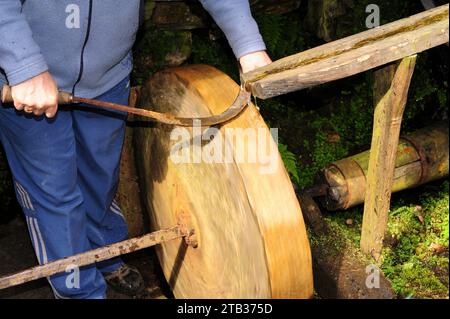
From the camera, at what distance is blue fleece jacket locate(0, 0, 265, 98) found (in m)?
2.81

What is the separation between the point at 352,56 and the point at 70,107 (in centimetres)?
153

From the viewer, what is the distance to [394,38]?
9.49 ft

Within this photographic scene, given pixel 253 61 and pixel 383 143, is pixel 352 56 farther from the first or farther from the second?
pixel 383 143

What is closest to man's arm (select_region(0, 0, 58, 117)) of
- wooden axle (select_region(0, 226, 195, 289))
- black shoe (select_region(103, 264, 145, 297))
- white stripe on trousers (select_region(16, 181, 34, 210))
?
wooden axle (select_region(0, 226, 195, 289))

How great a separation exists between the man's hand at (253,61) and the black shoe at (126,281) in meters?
2.02

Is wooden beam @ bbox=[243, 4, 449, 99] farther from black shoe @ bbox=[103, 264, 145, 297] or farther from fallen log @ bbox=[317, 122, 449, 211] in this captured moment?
black shoe @ bbox=[103, 264, 145, 297]

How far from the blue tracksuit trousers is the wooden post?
1380 mm

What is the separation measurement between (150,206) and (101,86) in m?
1.03

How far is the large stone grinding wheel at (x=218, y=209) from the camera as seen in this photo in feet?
8.88

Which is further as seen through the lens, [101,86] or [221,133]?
[101,86]

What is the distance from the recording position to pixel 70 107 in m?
3.54

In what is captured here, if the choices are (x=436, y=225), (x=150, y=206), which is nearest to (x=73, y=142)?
(x=150, y=206)

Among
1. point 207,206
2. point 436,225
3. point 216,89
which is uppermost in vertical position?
point 216,89
